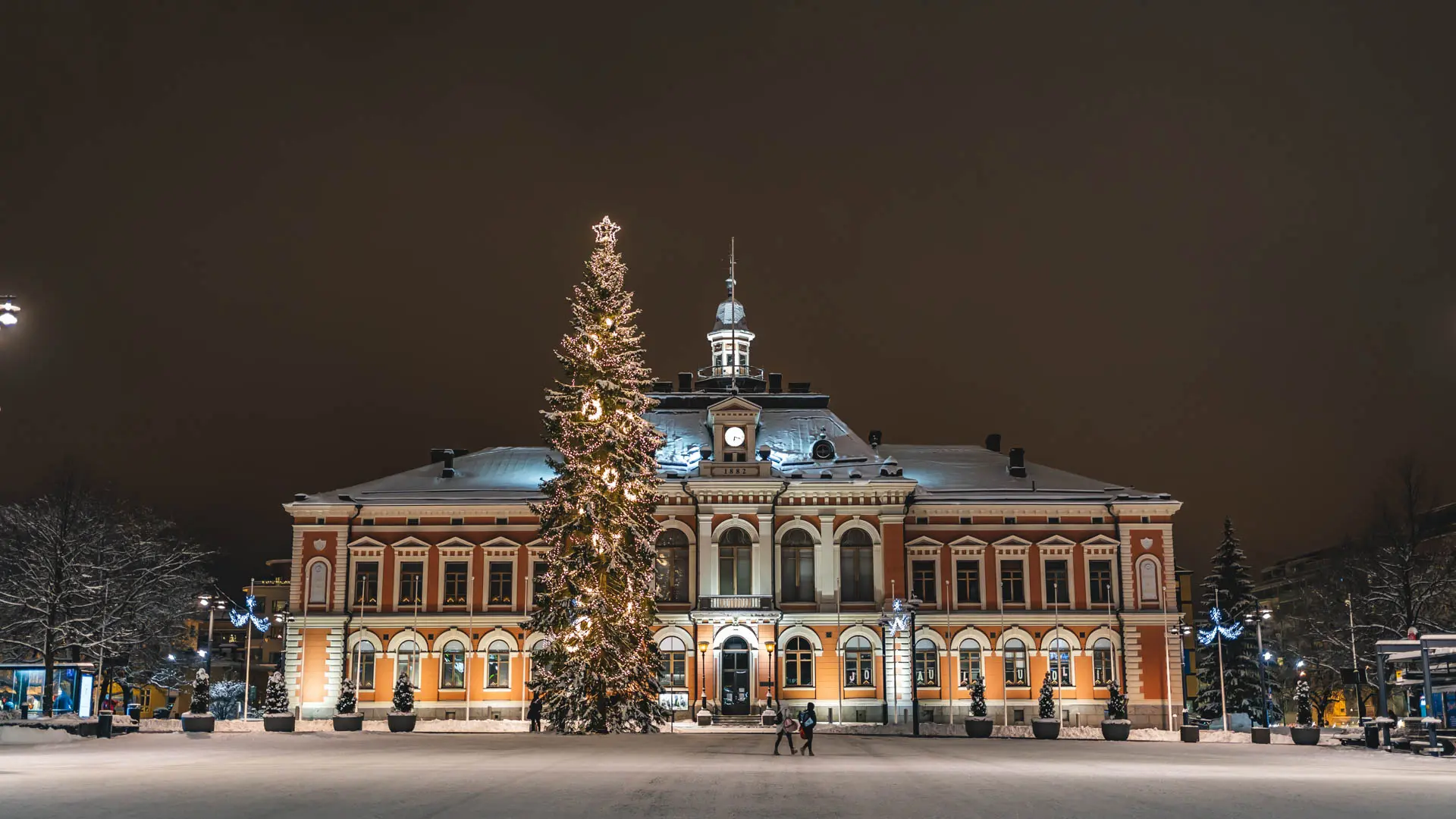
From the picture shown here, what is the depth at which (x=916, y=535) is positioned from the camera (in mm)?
60250

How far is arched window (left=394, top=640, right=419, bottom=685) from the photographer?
58906 mm

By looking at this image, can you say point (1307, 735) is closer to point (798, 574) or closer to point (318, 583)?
point (798, 574)

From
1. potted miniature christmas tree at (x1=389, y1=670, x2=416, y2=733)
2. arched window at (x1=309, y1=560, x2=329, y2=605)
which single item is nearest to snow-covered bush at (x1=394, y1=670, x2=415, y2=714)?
potted miniature christmas tree at (x1=389, y1=670, x2=416, y2=733)

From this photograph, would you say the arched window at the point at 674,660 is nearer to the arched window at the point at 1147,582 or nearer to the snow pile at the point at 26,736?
the arched window at the point at 1147,582

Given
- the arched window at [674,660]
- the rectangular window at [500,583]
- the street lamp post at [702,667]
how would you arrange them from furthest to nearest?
the rectangular window at [500,583] → the arched window at [674,660] → the street lamp post at [702,667]

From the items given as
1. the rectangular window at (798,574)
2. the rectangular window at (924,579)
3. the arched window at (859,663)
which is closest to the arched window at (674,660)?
the rectangular window at (798,574)

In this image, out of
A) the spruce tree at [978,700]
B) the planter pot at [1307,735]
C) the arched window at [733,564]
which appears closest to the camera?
the planter pot at [1307,735]

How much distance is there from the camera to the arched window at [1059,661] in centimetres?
5875

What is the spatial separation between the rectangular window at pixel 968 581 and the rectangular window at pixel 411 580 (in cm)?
2546

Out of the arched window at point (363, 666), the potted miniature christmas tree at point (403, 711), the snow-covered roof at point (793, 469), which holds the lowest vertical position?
the potted miniature christmas tree at point (403, 711)

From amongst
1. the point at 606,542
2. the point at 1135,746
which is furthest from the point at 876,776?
the point at 606,542

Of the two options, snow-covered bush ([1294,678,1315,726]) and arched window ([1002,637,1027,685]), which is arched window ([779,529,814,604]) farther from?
snow-covered bush ([1294,678,1315,726])

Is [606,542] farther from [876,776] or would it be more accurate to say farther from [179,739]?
[876,776]

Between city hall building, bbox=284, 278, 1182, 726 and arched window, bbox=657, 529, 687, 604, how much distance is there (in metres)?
0.10
